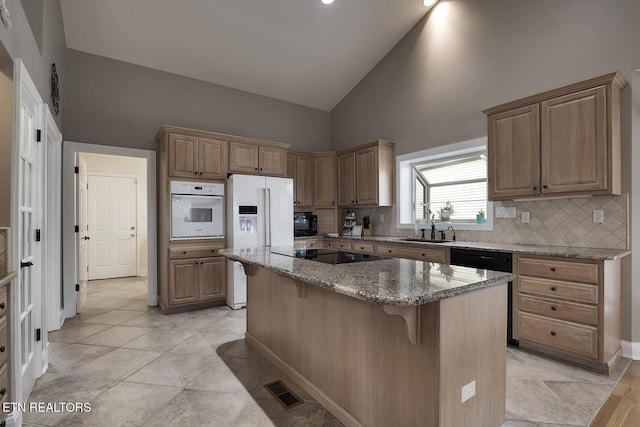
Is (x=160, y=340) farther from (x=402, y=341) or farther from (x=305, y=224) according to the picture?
(x=305, y=224)

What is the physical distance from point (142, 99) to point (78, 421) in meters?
3.79

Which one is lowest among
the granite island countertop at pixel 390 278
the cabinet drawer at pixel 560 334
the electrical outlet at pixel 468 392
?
the cabinet drawer at pixel 560 334

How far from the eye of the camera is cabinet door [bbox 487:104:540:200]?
9.71ft

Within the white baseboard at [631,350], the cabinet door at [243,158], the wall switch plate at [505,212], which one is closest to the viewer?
the white baseboard at [631,350]

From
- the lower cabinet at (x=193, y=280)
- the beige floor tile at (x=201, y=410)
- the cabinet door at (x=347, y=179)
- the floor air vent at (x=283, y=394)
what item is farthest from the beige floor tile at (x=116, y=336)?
the cabinet door at (x=347, y=179)

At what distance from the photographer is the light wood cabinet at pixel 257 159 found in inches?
174

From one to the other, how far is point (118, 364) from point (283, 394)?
Result: 1462 mm

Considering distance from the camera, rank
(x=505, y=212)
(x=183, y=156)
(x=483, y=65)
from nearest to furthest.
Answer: (x=505, y=212), (x=483, y=65), (x=183, y=156)

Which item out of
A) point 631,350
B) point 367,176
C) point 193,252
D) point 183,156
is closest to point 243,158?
point 183,156

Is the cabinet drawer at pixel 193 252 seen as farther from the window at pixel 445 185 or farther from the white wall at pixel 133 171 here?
the white wall at pixel 133 171

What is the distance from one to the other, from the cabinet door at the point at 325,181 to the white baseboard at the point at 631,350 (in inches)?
152

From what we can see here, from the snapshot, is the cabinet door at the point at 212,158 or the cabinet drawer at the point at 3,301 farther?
the cabinet door at the point at 212,158

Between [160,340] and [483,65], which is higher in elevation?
[483,65]

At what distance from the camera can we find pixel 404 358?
60.3 inches
